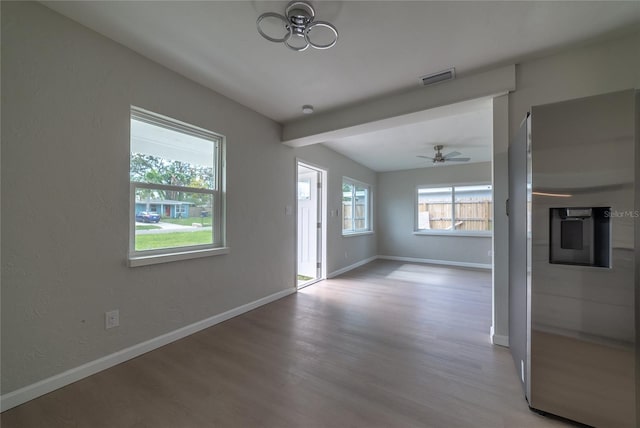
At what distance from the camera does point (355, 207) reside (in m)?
6.05

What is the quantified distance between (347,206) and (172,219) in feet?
12.7

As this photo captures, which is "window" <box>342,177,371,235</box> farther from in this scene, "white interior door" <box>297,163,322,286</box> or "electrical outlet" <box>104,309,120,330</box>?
"electrical outlet" <box>104,309,120,330</box>

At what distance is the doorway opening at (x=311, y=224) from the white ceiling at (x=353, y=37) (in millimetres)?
2118

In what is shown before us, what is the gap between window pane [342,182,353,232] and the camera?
17.6 ft

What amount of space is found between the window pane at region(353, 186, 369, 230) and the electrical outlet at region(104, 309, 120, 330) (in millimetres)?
4762

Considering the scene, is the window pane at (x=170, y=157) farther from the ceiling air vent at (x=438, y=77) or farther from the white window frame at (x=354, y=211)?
the white window frame at (x=354, y=211)

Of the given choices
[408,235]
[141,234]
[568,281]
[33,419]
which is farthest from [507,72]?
[408,235]

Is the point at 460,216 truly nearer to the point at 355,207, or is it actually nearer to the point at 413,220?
the point at 413,220

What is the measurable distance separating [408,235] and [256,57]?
18.4ft

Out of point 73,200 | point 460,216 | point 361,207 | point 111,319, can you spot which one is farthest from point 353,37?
point 460,216

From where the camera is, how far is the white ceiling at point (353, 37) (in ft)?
5.13

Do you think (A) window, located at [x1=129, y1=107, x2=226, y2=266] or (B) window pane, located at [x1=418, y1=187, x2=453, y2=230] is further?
(B) window pane, located at [x1=418, y1=187, x2=453, y2=230]

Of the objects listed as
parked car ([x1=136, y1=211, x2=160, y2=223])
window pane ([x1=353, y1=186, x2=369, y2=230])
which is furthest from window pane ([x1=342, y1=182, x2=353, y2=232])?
parked car ([x1=136, y1=211, x2=160, y2=223])

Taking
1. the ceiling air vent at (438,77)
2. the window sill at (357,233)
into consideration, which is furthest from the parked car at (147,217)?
the window sill at (357,233)
